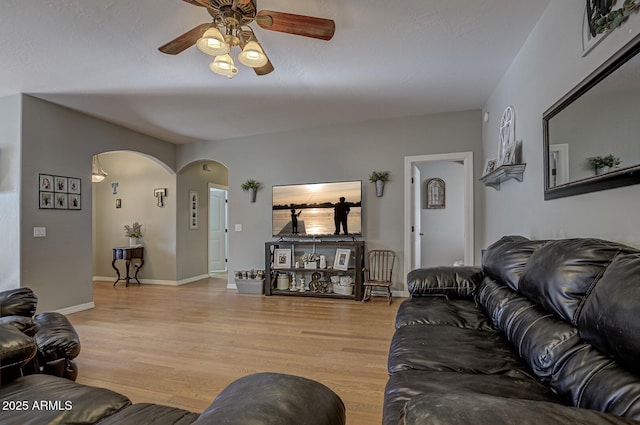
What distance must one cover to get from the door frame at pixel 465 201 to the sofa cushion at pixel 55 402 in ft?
13.3

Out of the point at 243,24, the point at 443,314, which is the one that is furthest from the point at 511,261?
the point at 243,24

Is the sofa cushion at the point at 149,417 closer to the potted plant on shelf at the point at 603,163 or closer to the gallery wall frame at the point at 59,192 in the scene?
the potted plant on shelf at the point at 603,163

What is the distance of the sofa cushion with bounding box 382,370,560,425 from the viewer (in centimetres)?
106

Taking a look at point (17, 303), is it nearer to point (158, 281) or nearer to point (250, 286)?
point (250, 286)

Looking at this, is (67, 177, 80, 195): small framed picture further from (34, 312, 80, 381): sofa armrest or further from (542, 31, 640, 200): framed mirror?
(542, 31, 640, 200): framed mirror

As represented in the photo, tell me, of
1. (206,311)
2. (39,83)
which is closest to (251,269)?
(206,311)

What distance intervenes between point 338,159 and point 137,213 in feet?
13.8

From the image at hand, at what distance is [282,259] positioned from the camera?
5043 mm

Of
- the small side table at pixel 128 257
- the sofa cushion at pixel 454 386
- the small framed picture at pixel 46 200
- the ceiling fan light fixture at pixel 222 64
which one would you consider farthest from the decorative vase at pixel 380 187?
the small side table at pixel 128 257

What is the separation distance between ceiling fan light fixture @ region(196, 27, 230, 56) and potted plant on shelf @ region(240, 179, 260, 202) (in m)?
3.43

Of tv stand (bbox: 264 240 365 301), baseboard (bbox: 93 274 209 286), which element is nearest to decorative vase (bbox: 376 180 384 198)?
tv stand (bbox: 264 240 365 301)

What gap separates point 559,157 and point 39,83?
4815 millimetres

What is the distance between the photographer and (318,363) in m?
2.49

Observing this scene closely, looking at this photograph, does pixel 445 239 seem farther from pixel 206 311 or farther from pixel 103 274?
pixel 103 274
